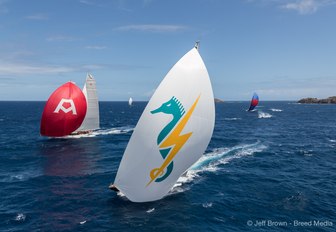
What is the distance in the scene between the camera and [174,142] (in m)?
23.9

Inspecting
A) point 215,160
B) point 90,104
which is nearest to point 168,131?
point 215,160

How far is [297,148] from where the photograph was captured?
52.6 m

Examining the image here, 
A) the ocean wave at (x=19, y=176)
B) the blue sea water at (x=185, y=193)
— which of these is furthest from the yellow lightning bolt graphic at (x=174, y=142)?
the ocean wave at (x=19, y=176)

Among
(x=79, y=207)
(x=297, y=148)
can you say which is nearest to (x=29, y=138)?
(x=79, y=207)

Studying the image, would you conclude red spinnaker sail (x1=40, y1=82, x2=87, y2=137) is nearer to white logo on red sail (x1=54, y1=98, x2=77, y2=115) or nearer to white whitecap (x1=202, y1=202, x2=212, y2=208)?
white logo on red sail (x1=54, y1=98, x2=77, y2=115)

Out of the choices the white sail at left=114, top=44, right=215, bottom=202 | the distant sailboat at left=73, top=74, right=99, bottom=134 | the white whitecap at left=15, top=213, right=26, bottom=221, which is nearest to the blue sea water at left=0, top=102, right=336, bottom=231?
the white whitecap at left=15, top=213, right=26, bottom=221

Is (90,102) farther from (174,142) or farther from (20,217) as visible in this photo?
(174,142)

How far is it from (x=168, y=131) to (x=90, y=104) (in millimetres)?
41650

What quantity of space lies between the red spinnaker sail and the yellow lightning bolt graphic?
35978 mm

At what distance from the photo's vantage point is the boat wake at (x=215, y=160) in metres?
32.8

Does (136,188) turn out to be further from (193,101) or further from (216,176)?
(216,176)

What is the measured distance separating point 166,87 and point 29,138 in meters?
48.3

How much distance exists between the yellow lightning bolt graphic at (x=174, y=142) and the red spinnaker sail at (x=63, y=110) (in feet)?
118

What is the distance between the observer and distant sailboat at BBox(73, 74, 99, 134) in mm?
60516
